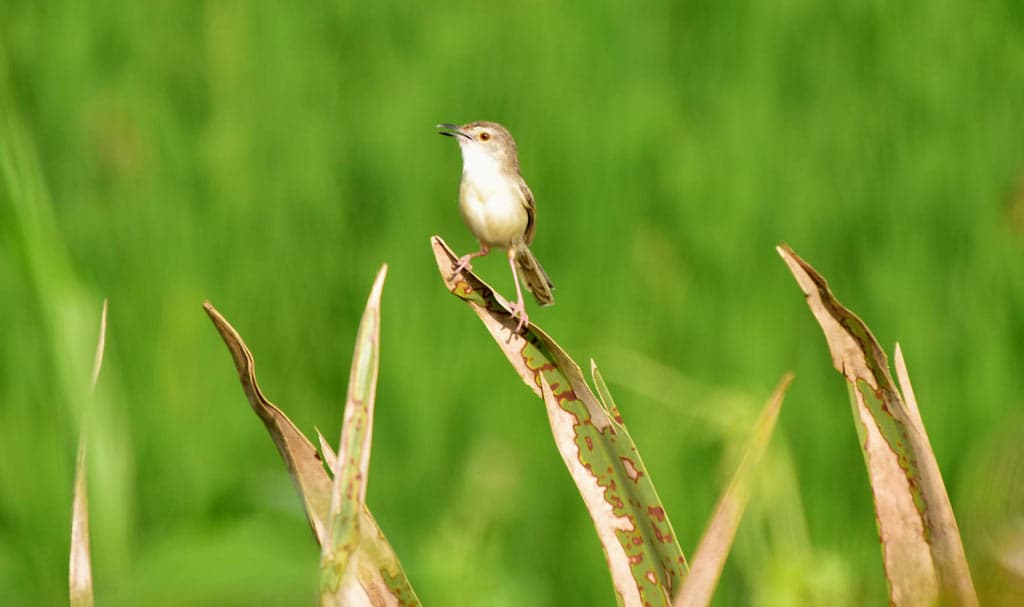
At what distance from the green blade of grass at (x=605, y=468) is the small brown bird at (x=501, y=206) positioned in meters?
0.48

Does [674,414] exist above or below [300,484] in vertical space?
below

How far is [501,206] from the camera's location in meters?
1.93

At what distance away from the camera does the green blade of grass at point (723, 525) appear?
85 cm

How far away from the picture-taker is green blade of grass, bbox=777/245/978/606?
0.99m

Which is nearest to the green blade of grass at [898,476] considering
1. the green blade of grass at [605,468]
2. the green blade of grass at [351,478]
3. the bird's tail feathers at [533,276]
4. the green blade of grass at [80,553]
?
the green blade of grass at [605,468]

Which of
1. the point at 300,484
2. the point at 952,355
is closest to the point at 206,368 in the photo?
the point at 952,355

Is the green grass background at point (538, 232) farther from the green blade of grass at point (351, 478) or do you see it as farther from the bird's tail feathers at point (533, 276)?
the green blade of grass at point (351, 478)

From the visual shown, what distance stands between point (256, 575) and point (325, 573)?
20.7 inches

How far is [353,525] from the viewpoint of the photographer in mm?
849

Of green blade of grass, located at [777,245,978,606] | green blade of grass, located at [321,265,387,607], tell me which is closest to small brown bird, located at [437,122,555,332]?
green blade of grass, located at [777,245,978,606]

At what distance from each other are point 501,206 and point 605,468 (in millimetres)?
930

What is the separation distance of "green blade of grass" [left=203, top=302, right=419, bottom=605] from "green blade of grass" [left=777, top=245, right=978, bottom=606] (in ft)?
1.03

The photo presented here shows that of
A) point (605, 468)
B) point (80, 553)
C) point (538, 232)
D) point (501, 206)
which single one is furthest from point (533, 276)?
point (538, 232)

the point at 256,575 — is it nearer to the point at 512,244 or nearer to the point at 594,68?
the point at 512,244
